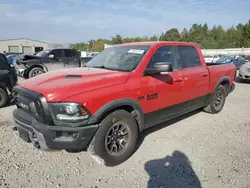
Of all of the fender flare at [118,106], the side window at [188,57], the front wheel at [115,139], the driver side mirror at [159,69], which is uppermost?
the side window at [188,57]

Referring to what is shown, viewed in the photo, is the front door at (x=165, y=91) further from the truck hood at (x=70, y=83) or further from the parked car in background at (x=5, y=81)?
the parked car in background at (x=5, y=81)

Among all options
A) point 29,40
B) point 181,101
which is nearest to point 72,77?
point 181,101

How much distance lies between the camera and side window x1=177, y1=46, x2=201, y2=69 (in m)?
4.51

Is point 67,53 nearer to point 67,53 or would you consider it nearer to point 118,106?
point 67,53

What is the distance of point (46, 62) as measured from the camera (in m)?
10.9

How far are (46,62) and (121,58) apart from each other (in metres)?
7.93

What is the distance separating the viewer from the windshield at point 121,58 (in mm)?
3748

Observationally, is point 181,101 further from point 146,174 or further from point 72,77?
point 72,77

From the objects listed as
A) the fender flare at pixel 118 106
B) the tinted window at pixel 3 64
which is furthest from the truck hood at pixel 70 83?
the tinted window at pixel 3 64

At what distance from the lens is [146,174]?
311 centimetres

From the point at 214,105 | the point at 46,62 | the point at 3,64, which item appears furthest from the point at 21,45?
the point at 214,105

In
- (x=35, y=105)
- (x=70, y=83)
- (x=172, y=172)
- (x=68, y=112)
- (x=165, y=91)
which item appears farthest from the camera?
(x=165, y=91)

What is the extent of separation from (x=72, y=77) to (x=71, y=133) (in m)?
0.90

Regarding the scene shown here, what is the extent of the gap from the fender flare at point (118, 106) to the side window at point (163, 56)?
0.76 meters
